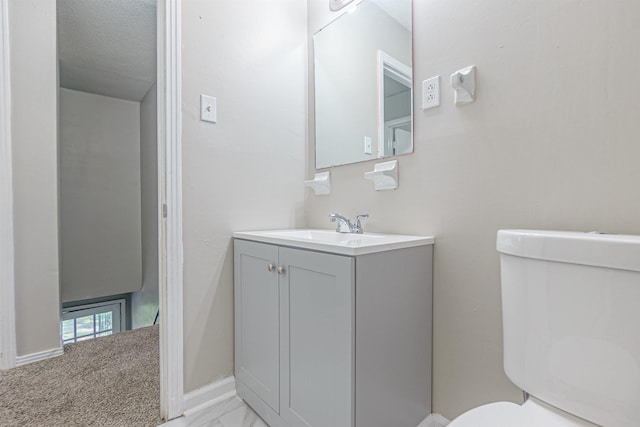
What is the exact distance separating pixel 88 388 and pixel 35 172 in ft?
4.07

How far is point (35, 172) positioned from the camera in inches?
68.1

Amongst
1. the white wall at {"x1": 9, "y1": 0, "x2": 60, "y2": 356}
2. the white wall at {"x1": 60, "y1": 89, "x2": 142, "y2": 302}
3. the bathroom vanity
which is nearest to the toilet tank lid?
the bathroom vanity

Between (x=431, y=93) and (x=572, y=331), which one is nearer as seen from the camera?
(x=572, y=331)

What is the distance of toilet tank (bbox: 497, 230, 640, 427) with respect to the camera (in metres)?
0.60

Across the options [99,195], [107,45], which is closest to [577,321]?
[107,45]

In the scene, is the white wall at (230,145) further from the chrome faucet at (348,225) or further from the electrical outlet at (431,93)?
Result: the electrical outlet at (431,93)

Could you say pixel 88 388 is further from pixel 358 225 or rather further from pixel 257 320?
pixel 358 225

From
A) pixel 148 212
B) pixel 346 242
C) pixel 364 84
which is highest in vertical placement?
pixel 364 84

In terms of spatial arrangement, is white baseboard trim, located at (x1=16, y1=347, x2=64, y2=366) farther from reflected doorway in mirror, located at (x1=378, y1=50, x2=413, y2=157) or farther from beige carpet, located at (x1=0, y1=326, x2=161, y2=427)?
reflected doorway in mirror, located at (x1=378, y1=50, x2=413, y2=157)

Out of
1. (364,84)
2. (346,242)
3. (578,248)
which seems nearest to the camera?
(578,248)

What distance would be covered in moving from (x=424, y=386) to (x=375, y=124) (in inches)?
43.7

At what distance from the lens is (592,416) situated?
644 mm

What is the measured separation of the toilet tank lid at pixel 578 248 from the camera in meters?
0.60

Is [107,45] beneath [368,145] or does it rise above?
above
